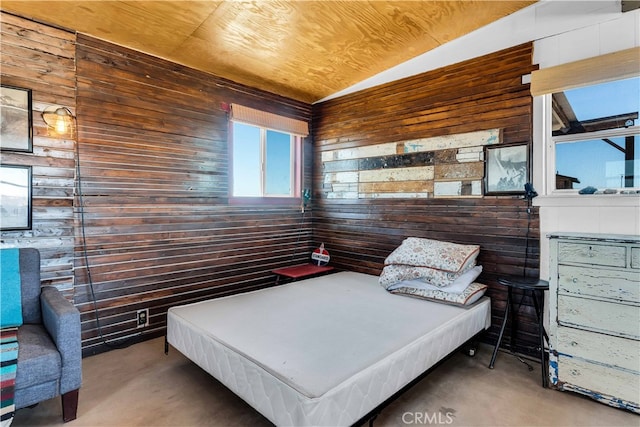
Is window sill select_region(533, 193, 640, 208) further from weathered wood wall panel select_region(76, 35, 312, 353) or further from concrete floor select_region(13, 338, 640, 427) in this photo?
weathered wood wall panel select_region(76, 35, 312, 353)

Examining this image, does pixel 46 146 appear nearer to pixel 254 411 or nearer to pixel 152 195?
pixel 152 195

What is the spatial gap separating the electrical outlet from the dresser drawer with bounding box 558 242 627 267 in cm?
336

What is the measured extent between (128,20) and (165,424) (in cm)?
279

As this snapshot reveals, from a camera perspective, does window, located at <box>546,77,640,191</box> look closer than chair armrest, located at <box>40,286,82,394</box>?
No

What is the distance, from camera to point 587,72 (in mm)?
2432

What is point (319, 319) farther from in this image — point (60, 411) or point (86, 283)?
point (86, 283)

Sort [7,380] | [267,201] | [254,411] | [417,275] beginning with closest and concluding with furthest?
[7,380] → [254,411] → [417,275] → [267,201]

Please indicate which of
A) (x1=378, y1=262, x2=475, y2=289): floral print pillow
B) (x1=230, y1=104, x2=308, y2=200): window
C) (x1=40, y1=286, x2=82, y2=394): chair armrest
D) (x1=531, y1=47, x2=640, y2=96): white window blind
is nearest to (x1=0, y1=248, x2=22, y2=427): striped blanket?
(x1=40, y1=286, x2=82, y2=394): chair armrest

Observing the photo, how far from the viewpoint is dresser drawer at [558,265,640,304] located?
197 centimetres

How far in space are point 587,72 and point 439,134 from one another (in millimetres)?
1181

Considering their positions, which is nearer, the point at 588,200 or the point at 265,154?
the point at 588,200

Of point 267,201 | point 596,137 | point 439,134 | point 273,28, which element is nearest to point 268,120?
point 267,201

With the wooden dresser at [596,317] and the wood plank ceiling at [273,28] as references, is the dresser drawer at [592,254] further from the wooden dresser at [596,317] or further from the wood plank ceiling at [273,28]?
the wood plank ceiling at [273,28]

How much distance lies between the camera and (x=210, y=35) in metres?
2.73
